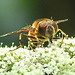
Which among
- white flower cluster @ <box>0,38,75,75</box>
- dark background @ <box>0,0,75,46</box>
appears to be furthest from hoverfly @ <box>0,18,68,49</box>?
dark background @ <box>0,0,75,46</box>

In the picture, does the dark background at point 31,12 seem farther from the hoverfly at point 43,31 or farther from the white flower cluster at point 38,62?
the white flower cluster at point 38,62

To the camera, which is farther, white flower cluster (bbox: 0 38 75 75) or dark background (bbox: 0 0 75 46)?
dark background (bbox: 0 0 75 46)

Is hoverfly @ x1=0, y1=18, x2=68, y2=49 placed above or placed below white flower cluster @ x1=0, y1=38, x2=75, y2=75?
above

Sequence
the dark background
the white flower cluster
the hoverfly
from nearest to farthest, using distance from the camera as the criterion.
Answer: the white flower cluster → the hoverfly → the dark background

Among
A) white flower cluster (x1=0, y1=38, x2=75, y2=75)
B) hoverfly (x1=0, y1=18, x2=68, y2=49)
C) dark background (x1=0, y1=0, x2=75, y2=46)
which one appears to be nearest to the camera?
white flower cluster (x1=0, y1=38, x2=75, y2=75)

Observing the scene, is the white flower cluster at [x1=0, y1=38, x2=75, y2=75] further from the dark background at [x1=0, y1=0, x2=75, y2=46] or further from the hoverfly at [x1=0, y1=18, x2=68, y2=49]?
the dark background at [x1=0, y1=0, x2=75, y2=46]

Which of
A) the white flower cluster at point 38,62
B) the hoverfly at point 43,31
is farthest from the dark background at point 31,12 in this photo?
the white flower cluster at point 38,62

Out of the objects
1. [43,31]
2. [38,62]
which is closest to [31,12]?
[43,31]

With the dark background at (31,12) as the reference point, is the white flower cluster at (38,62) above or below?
below
